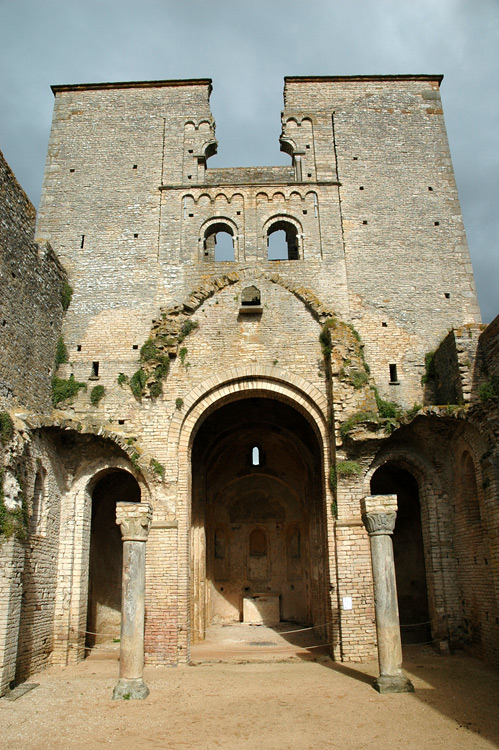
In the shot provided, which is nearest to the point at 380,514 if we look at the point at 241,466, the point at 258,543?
the point at 241,466

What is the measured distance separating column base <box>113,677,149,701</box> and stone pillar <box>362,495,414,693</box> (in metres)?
4.32

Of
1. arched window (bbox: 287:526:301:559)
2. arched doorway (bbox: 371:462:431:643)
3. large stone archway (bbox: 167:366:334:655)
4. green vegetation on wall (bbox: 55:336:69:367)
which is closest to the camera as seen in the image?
large stone archway (bbox: 167:366:334:655)

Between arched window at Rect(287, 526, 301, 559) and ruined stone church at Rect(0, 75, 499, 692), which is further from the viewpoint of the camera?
arched window at Rect(287, 526, 301, 559)

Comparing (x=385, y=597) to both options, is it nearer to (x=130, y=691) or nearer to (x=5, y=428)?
(x=130, y=691)

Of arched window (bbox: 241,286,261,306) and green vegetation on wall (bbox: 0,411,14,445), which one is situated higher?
arched window (bbox: 241,286,261,306)

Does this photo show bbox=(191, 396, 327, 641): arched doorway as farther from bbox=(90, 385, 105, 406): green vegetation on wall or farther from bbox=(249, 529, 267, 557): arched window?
bbox=(90, 385, 105, 406): green vegetation on wall

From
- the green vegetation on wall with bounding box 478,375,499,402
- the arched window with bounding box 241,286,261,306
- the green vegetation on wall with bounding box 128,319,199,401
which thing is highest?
the arched window with bounding box 241,286,261,306

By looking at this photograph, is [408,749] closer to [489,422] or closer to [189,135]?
[489,422]

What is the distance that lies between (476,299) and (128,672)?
44.9ft

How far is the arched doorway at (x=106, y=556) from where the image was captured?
55.1ft

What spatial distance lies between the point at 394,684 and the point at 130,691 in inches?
188

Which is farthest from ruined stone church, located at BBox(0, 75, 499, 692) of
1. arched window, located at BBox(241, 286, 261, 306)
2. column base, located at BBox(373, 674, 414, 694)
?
column base, located at BBox(373, 674, 414, 694)

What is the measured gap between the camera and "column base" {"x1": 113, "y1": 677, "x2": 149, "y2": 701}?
400 inches

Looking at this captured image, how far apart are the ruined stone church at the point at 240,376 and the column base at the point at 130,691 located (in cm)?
232
